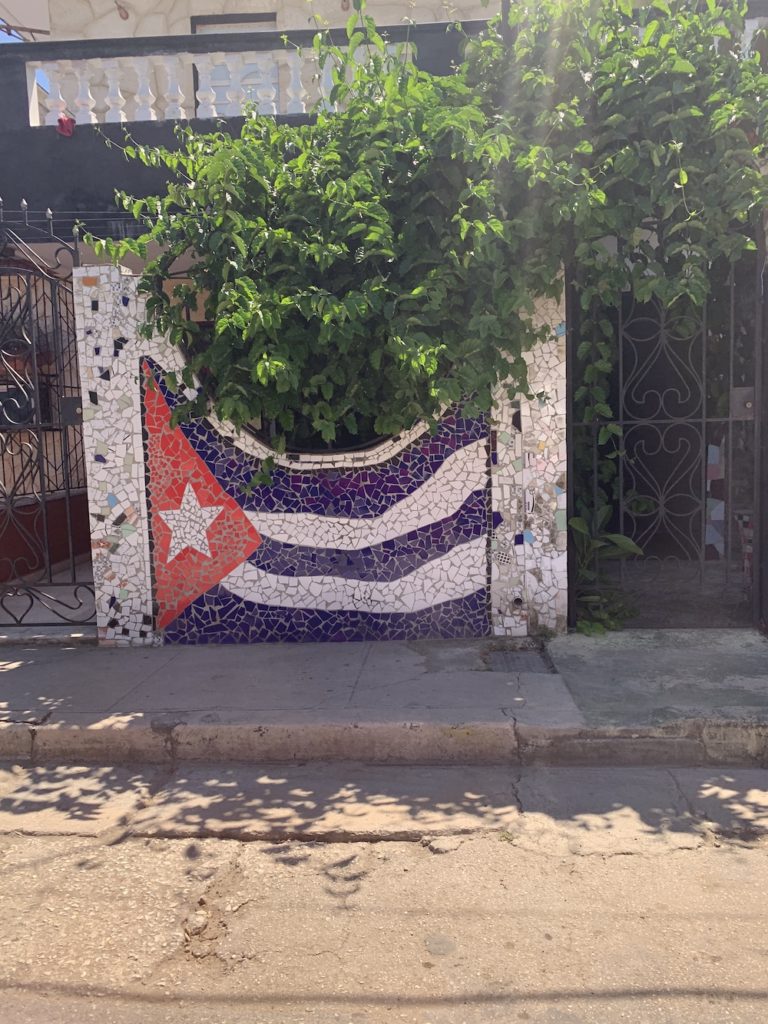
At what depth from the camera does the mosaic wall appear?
613 centimetres

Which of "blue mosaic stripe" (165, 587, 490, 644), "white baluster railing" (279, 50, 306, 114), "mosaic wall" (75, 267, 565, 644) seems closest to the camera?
"mosaic wall" (75, 267, 565, 644)

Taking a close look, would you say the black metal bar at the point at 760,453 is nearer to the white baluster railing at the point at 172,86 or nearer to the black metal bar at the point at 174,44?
the black metal bar at the point at 174,44

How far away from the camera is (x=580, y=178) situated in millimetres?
5547

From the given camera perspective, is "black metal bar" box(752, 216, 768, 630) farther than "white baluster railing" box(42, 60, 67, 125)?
No

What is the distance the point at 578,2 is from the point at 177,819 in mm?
5192

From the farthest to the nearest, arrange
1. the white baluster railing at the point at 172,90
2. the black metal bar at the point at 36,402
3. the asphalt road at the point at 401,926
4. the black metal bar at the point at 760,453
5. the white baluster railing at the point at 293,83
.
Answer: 1. the white baluster railing at the point at 172,90
2. the white baluster railing at the point at 293,83
3. the black metal bar at the point at 36,402
4. the black metal bar at the point at 760,453
5. the asphalt road at the point at 401,926

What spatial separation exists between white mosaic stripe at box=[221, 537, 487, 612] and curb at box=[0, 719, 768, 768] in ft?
5.14

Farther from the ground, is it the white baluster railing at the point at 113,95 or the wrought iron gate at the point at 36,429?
the white baluster railing at the point at 113,95

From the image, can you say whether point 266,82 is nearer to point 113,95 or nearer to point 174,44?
point 174,44

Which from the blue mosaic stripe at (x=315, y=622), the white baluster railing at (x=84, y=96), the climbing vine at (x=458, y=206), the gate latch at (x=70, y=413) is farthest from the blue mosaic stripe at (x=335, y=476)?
the white baluster railing at (x=84, y=96)

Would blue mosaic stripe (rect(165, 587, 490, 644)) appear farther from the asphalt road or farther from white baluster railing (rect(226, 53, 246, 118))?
white baluster railing (rect(226, 53, 246, 118))

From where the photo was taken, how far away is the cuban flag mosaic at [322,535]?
6.16 m

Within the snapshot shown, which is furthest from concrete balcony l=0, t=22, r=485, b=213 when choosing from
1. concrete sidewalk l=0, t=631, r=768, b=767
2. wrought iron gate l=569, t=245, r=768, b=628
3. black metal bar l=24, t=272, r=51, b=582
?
concrete sidewalk l=0, t=631, r=768, b=767

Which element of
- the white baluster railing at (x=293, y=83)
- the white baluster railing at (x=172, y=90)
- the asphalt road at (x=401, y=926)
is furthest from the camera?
the white baluster railing at (x=172, y=90)
